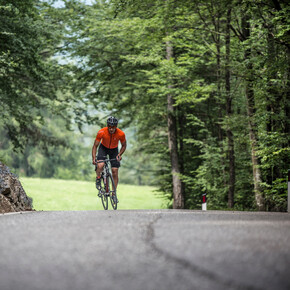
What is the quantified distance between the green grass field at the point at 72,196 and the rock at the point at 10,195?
29.8m

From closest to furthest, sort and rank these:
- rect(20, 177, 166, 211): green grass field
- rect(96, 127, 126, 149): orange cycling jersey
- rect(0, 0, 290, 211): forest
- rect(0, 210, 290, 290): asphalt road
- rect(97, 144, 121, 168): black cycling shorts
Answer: rect(0, 210, 290, 290): asphalt road, rect(96, 127, 126, 149): orange cycling jersey, rect(97, 144, 121, 168): black cycling shorts, rect(0, 0, 290, 211): forest, rect(20, 177, 166, 211): green grass field

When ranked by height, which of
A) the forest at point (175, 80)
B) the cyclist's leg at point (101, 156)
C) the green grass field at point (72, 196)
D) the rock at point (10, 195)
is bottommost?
the green grass field at point (72, 196)

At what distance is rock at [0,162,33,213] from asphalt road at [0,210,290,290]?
13.4 ft

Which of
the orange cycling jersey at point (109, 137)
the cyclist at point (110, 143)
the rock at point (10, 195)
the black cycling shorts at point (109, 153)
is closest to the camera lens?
the rock at point (10, 195)

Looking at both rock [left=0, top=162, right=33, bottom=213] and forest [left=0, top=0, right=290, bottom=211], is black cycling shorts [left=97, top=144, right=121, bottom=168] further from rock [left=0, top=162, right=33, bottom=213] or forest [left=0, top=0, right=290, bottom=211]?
forest [left=0, top=0, right=290, bottom=211]

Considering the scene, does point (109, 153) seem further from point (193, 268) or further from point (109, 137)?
point (193, 268)

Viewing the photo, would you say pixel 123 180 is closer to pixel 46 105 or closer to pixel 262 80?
pixel 46 105

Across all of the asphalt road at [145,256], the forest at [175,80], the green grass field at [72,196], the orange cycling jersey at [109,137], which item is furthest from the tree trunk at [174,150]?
the green grass field at [72,196]

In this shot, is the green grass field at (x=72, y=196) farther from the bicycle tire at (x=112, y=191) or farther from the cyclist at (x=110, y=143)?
the cyclist at (x=110, y=143)

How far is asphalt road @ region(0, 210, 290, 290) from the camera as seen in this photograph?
3.90 m

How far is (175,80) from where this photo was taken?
2089 cm

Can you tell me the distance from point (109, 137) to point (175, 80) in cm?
901

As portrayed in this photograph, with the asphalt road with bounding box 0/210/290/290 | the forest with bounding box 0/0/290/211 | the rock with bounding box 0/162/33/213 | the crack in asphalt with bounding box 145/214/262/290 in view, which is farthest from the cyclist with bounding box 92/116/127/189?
the crack in asphalt with bounding box 145/214/262/290

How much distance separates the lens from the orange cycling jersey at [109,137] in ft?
40.7
